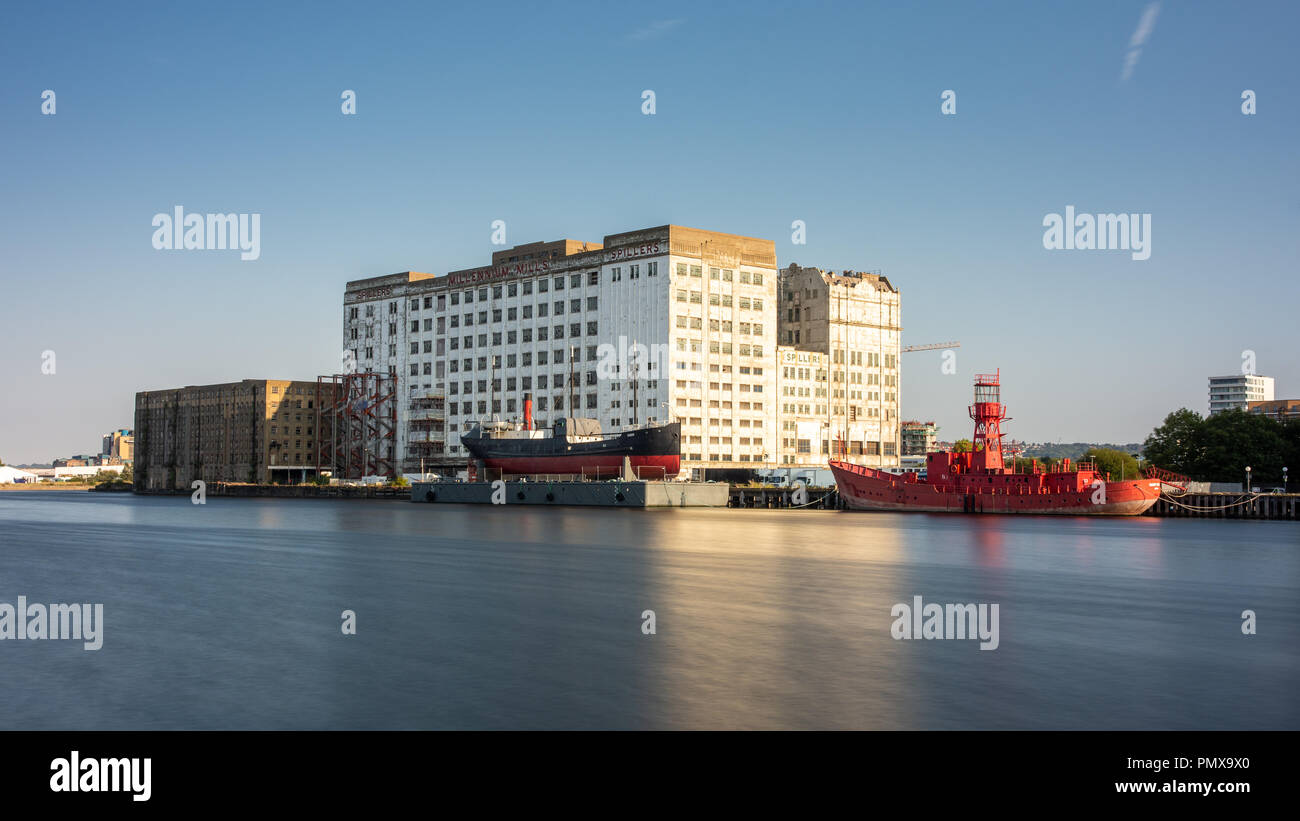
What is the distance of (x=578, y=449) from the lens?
392 feet

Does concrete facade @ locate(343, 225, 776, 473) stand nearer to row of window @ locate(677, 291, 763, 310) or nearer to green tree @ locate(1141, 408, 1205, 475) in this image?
row of window @ locate(677, 291, 763, 310)

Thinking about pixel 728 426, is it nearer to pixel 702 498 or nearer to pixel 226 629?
pixel 702 498

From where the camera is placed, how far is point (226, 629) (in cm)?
2795

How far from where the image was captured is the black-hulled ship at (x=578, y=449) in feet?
379

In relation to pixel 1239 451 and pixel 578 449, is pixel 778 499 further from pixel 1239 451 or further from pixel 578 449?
pixel 1239 451

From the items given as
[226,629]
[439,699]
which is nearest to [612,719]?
[439,699]

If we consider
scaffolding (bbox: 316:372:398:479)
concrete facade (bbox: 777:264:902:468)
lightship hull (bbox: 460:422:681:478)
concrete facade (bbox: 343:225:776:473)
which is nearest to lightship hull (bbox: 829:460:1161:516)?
lightship hull (bbox: 460:422:681:478)

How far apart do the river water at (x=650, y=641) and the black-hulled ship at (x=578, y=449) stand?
195ft

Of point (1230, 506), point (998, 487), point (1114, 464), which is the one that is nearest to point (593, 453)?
point (998, 487)

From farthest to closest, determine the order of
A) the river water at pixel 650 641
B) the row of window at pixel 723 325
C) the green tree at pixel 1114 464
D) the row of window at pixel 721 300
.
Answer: the green tree at pixel 1114 464
the row of window at pixel 723 325
the row of window at pixel 721 300
the river water at pixel 650 641

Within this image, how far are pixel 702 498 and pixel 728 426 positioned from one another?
46128 millimetres

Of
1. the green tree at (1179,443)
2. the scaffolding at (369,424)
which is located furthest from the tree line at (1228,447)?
the scaffolding at (369,424)

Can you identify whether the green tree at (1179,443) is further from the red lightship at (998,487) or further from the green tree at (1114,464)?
the red lightship at (998,487)
